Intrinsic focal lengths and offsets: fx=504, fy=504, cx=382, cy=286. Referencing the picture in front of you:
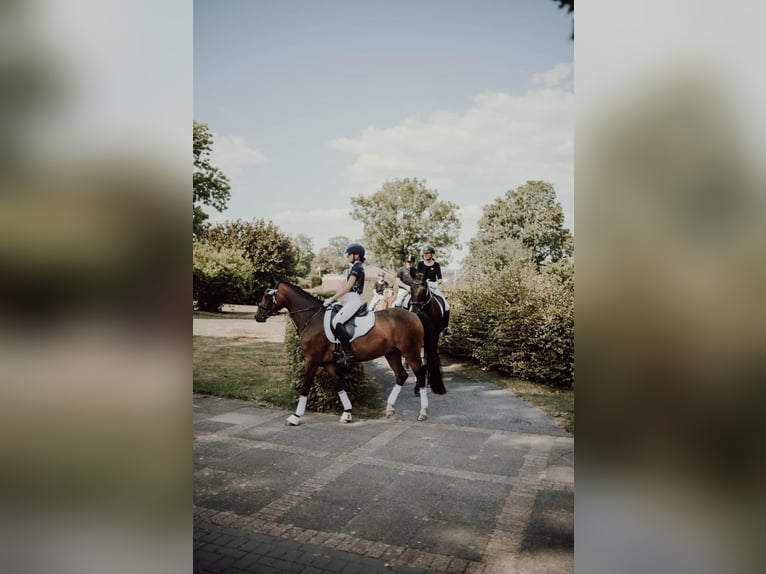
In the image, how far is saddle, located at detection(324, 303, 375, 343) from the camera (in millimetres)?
7324

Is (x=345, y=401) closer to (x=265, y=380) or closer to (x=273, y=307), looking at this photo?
(x=273, y=307)

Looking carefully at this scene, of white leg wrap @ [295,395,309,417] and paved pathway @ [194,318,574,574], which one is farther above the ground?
white leg wrap @ [295,395,309,417]

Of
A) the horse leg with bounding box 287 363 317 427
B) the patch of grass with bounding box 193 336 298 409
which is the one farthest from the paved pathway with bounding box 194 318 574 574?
the patch of grass with bounding box 193 336 298 409

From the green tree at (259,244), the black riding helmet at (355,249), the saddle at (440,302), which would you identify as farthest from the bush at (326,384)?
the green tree at (259,244)

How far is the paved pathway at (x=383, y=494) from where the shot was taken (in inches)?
146

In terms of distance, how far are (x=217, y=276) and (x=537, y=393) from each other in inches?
591

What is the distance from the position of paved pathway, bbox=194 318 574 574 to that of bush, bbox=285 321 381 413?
0.46 metres

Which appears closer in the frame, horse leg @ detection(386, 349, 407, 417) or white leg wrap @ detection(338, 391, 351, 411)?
white leg wrap @ detection(338, 391, 351, 411)

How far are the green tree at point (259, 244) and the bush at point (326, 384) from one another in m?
16.2

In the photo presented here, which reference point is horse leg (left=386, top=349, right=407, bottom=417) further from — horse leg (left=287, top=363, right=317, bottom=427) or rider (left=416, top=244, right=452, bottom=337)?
rider (left=416, top=244, right=452, bottom=337)
